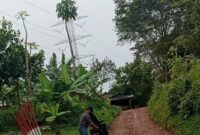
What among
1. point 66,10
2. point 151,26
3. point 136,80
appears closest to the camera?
point 151,26

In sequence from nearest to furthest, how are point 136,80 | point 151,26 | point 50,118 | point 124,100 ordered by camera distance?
point 50,118 → point 151,26 → point 136,80 → point 124,100

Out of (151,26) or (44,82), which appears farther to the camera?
(151,26)

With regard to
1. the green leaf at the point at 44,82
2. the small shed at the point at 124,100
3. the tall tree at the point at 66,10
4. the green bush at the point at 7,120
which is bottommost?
the small shed at the point at 124,100

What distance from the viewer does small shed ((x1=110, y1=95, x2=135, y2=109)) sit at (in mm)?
58844

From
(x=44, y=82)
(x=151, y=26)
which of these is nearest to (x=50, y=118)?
(x=44, y=82)

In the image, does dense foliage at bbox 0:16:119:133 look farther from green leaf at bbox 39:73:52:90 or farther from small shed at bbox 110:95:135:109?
small shed at bbox 110:95:135:109

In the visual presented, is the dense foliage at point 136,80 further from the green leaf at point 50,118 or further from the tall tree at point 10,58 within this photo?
the green leaf at point 50,118

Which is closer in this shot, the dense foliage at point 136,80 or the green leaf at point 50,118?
the green leaf at point 50,118

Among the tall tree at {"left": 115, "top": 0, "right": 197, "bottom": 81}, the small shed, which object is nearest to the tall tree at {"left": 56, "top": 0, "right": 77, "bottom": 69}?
the tall tree at {"left": 115, "top": 0, "right": 197, "bottom": 81}

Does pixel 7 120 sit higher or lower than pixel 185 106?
lower

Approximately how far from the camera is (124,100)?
2395 inches

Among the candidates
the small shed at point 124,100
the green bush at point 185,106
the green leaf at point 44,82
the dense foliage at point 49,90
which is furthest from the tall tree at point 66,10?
the green bush at point 185,106

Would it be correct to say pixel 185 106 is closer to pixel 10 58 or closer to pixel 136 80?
pixel 10 58

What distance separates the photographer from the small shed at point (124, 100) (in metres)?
58.8
